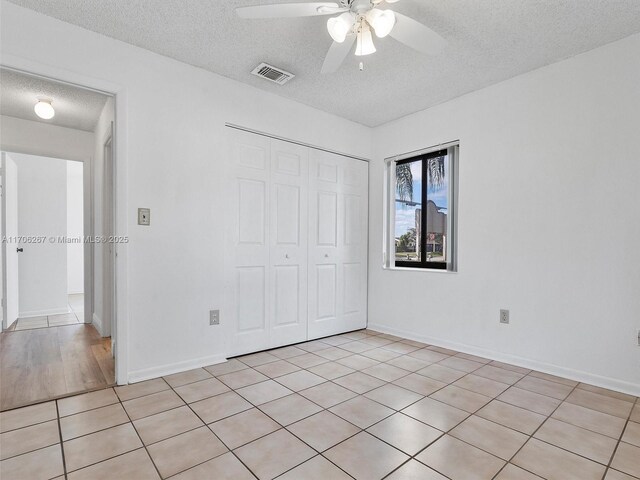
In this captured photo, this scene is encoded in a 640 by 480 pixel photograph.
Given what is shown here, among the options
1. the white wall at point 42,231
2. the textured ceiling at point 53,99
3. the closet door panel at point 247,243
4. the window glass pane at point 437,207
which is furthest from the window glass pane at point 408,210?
the white wall at point 42,231

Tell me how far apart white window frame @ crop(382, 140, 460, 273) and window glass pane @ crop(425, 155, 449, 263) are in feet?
0.26

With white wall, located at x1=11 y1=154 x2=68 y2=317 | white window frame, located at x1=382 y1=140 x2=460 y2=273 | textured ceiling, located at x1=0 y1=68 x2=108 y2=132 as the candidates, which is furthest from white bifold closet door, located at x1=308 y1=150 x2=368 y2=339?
white wall, located at x1=11 y1=154 x2=68 y2=317

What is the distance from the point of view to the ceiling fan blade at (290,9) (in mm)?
1686

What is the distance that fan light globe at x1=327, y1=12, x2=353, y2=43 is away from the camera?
1.77 metres

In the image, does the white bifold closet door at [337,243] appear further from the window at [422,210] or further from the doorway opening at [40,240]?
the doorway opening at [40,240]

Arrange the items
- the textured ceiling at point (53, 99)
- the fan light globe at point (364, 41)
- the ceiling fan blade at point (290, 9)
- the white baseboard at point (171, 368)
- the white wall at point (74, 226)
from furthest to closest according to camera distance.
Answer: the white wall at point (74, 226)
the textured ceiling at point (53, 99)
the white baseboard at point (171, 368)
the fan light globe at point (364, 41)
the ceiling fan blade at point (290, 9)

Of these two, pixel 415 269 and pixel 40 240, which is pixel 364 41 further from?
pixel 40 240

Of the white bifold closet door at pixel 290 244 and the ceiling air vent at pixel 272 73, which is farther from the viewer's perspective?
the white bifold closet door at pixel 290 244

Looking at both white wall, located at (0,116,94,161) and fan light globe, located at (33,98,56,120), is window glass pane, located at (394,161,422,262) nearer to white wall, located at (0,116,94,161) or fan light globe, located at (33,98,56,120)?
fan light globe, located at (33,98,56,120)

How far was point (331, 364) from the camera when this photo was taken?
2.91 metres

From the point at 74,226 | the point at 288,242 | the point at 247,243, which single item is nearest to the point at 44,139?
the point at 247,243

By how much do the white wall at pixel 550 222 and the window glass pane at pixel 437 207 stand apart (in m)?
0.26

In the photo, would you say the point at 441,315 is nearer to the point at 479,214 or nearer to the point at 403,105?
the point at 479,214

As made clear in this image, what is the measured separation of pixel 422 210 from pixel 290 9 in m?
2.59
